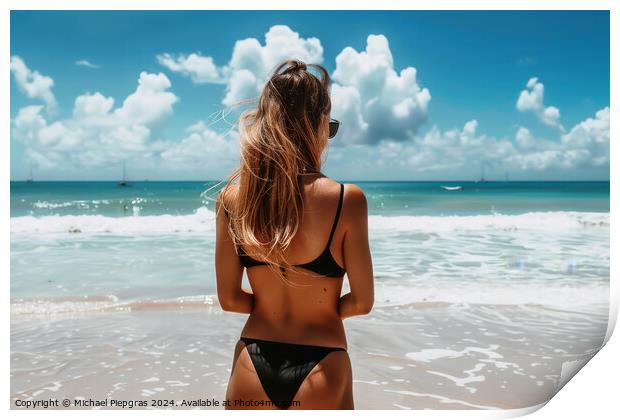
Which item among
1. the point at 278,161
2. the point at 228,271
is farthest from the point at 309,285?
the point at 278,161

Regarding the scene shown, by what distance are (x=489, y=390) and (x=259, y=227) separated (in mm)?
3062

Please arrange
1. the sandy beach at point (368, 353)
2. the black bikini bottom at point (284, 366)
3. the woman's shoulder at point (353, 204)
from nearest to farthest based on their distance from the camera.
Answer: the woman's shoulder at point (353, 204), the black bikini bottom at point (284, 366), the sandy beach at point (368, 353)

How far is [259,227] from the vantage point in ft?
5.40

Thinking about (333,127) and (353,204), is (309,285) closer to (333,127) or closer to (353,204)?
(353,204)

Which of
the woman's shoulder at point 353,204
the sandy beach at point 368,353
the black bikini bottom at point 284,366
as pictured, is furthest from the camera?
the sandy beach at point 368,353

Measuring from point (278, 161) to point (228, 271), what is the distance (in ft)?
1.47

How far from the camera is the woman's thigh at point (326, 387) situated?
167 centimetres

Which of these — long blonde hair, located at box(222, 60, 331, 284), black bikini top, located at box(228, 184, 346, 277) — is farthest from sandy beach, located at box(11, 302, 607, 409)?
long blonde hair, located at box(222, 60, 331, 284)

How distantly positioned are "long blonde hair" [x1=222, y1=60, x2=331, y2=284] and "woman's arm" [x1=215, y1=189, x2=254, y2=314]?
6 cm

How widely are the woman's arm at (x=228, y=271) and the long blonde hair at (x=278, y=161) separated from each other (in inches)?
2.5

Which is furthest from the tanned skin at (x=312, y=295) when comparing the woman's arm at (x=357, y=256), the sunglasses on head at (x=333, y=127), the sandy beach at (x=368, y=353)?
the sandy beach at (x=368, y=353)

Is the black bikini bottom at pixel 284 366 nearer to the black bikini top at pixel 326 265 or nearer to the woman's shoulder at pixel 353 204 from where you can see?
the black bikini top at pixel 326 265

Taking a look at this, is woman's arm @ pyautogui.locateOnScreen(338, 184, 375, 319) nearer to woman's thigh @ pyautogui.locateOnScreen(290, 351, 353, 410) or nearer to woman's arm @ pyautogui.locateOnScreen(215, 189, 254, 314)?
woman's thigh @ pyautogui.locateOnScreen(290, 351, 353, 410)
